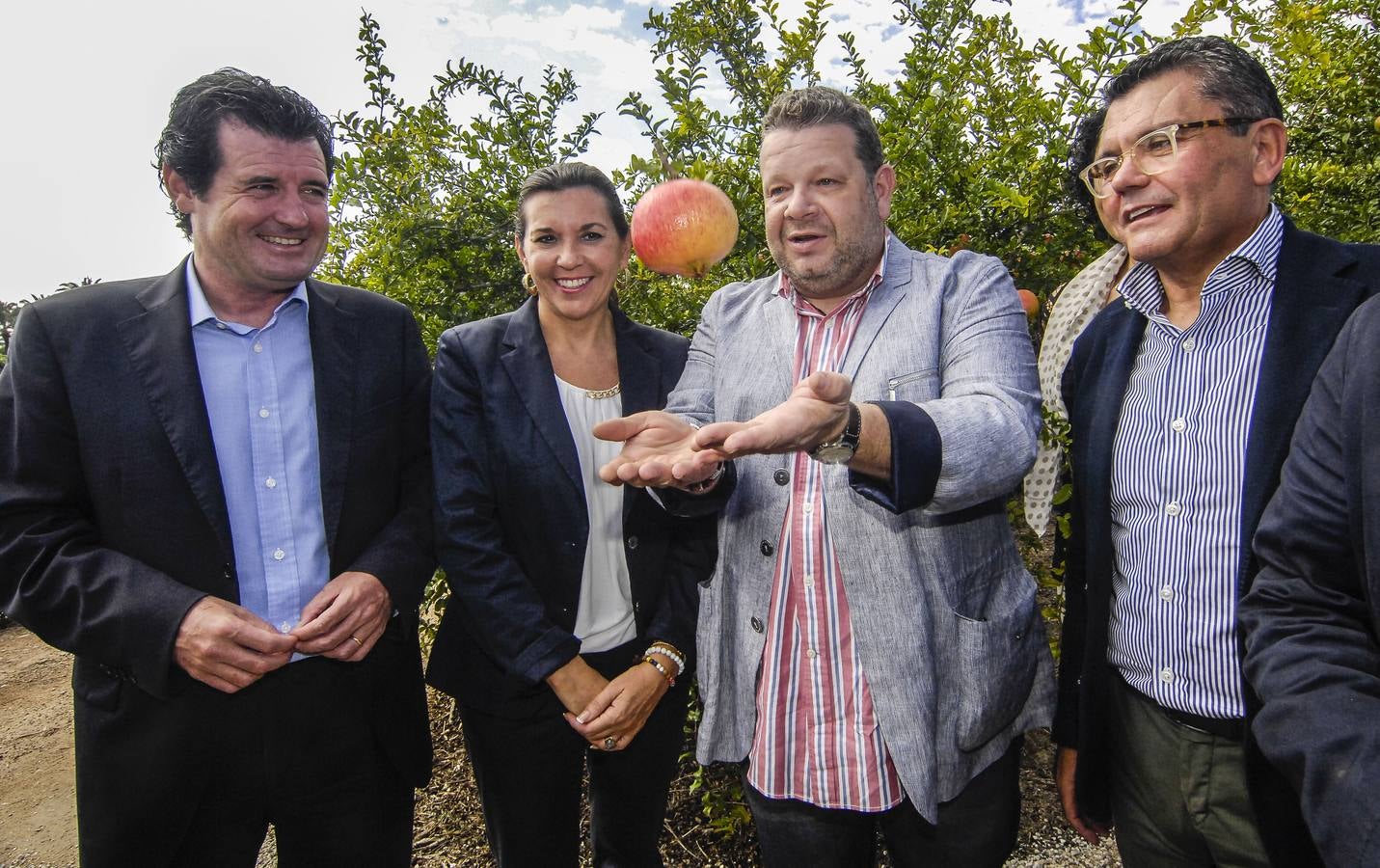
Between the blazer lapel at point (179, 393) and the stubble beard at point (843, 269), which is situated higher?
the stubble beard at point (843, 269)

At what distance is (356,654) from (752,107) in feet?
8.22

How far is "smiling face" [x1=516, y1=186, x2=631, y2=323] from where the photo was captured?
227cm

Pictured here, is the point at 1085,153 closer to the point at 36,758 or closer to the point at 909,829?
the point at 909,829

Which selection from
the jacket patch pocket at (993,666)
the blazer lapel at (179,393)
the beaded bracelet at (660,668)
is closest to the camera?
the jacket patch pocket at (993,666)

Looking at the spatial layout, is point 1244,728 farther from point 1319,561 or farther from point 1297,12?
point 1297,12

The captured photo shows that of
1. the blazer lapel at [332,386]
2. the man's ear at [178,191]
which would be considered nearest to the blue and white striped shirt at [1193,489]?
the blazer lapel at [332,386]

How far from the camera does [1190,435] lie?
63.6 inches

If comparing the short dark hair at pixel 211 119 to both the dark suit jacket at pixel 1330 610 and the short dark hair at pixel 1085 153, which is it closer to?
the short dark hair at pixel 1085 153

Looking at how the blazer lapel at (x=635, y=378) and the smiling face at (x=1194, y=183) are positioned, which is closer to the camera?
the smiling face at (x=1194, y=183)

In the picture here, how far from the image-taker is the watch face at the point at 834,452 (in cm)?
138

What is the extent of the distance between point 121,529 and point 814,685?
1.75 metres

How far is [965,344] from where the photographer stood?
1.66 m

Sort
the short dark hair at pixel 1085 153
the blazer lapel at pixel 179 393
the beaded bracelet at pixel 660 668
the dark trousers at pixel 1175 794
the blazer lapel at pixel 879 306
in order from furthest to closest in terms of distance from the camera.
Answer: the beaded bracelet at pixel 660 668 < the short dark hair at pixel 1085 153 < the blazer lapel at pixel 179 393 < the blazer lapel at pixel 879 306 < the dark trousers at pixel 1175 794

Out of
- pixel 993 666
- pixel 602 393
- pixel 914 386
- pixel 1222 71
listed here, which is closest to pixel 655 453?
pixel 914 386
